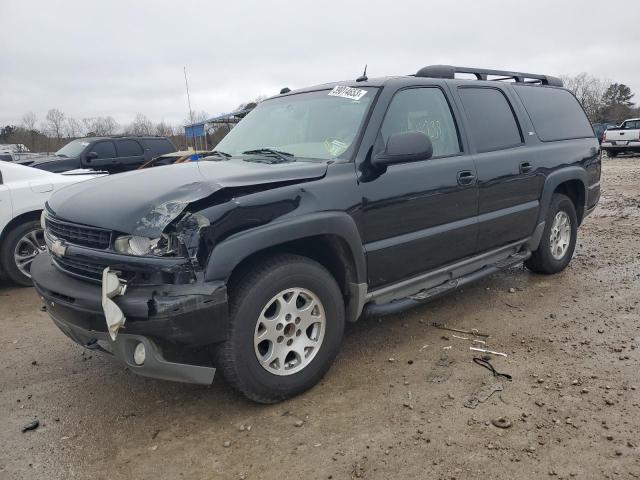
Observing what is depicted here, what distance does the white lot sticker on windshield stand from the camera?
144 inches

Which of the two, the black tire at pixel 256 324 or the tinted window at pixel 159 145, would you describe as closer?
the black tire at pixel 256 324

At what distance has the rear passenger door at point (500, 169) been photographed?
13.7 feet

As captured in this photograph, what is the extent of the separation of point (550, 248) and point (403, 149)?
2861 millimetres

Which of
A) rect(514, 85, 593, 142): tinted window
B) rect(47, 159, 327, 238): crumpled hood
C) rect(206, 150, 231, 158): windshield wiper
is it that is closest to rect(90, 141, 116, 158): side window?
rect(206, 150, 231, 158): windshield wiper

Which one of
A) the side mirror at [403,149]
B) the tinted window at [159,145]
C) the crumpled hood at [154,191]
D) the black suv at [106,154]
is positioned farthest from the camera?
the tinted window at [159,145]

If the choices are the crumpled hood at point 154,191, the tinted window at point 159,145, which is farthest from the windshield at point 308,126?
the tinted window at point 159,145

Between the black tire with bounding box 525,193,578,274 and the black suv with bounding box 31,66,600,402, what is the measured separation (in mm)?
452

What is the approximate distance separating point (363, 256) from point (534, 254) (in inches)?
108

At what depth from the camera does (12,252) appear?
18.2 feet

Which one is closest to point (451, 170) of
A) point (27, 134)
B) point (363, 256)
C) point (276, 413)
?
point (363, 256)

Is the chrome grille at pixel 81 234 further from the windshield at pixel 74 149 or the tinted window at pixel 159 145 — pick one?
the tinted window at pixel 159 145

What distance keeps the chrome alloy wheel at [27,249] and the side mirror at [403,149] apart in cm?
419

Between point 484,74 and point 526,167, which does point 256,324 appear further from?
point 484,74

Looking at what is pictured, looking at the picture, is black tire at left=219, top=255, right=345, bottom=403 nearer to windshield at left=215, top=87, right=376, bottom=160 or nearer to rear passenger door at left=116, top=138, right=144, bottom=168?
windshield at left=215, top=87, right=376, bottom=160
